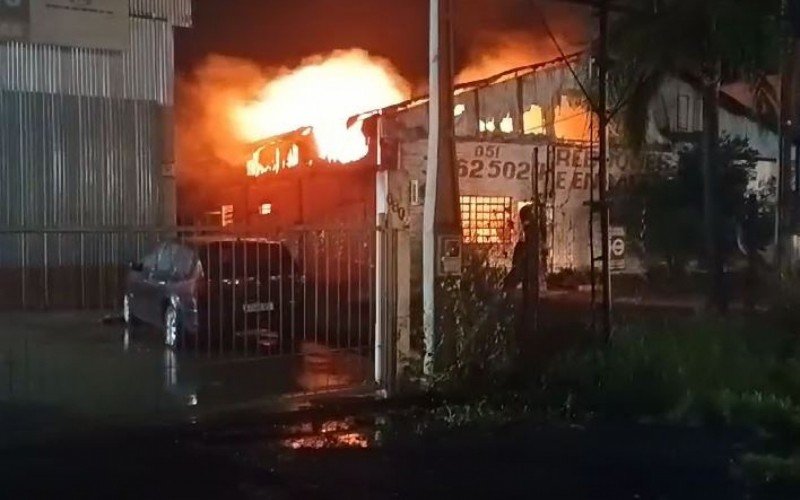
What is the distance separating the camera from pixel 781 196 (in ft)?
46.6

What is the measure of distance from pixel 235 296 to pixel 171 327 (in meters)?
2.74

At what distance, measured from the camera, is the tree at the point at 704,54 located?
520 inches

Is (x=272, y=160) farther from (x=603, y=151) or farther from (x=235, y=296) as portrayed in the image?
(x=603, y=151)

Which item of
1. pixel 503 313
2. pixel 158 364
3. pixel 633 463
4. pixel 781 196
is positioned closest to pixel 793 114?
pixel 781 196

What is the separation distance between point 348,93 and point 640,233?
10.5 m

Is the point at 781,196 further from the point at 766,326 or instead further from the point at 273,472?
the point at 273,472

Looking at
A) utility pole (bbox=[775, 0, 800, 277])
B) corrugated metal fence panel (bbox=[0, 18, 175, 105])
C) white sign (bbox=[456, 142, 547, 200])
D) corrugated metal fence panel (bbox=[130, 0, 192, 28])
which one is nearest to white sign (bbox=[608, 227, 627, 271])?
white sign (bbox=[456, 142, 547, 200])

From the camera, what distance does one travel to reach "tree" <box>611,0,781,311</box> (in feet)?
43.3

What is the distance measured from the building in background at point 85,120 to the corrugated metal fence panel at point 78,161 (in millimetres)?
19

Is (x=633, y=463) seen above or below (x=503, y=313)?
below

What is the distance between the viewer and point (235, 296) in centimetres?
1167

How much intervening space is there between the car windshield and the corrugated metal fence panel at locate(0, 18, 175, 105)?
10.5m

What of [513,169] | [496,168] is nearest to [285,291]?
[496,168]

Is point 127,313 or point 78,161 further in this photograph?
point 78,161
